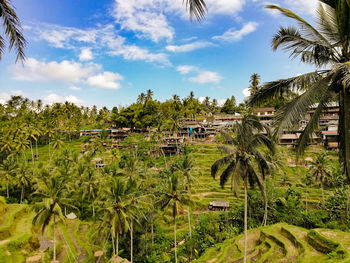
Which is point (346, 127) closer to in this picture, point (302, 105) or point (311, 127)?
point (311, 127)

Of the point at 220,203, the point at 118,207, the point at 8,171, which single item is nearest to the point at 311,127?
the point at 118,207

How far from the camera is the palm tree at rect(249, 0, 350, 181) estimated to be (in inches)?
172

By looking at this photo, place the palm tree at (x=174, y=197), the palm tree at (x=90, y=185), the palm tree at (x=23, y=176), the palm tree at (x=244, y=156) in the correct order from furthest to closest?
the palm tree at (x=23, y=176) → the palm tree at (x=90, y=185) → the palm tree at (x=174, y=197) → the palm tree at (x=244, y=156)

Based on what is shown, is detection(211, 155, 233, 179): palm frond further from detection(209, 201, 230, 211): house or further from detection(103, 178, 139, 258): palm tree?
detection(209, 201, 230, 211): house

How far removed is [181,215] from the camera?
38.4 m

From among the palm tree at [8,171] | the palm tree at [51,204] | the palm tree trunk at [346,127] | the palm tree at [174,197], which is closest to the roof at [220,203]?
the palm tree at [174,197]

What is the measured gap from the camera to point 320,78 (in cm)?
493

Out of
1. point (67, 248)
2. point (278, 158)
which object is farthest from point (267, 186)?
point (67, 248)

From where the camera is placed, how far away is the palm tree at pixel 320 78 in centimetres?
437

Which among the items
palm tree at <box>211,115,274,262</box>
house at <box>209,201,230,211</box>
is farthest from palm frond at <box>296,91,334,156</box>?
house at <box>209,201,230,211</box>

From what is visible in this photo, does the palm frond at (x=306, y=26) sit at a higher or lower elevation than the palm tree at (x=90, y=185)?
higher

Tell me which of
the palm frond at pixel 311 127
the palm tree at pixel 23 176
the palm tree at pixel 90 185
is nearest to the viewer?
the palm frond at pixel 311 127

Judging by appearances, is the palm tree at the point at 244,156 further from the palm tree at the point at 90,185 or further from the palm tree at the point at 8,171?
the palm tree at the point at 8,171

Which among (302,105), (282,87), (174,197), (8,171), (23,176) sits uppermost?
(282,87)
